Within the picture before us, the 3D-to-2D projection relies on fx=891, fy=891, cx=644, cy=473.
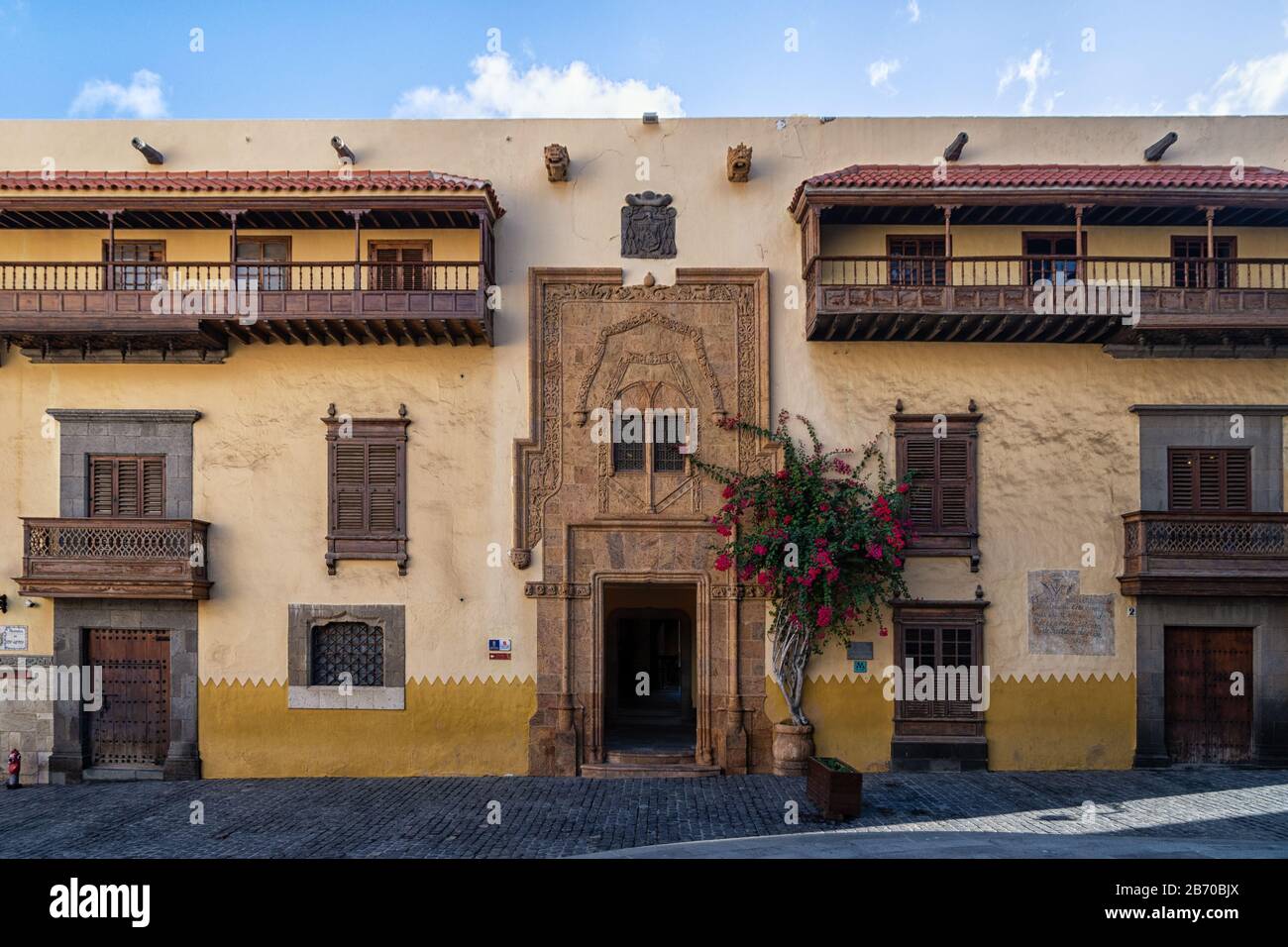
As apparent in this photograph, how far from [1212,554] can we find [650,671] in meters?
12.7

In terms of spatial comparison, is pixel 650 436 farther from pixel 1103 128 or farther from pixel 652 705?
pixel 1103 128

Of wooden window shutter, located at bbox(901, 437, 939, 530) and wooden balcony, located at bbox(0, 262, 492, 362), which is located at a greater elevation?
wooden balcony, located at bbox(0, 262, 492, 362)

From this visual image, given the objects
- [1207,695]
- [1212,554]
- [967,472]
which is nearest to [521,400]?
[967,472]

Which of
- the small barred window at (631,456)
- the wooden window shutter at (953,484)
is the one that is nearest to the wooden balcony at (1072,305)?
the wooden window shutter at (953,484)

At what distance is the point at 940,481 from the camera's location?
52.1 feet

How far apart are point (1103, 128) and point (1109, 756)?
453 inches

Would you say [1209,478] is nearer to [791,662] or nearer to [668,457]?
[791,662]

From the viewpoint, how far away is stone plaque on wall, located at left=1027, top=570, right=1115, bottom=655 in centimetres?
1565

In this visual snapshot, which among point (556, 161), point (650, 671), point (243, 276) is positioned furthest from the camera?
point (650, 671)

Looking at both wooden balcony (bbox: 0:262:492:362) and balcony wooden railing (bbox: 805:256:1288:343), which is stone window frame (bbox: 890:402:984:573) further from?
wooden balcony (bbox: 0:262:492:362)

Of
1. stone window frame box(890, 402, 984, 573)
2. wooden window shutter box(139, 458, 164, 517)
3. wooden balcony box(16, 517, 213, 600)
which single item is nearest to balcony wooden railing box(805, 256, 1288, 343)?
stone window frame box(890, 402, 984, 573)

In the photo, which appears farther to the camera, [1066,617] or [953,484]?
[953,484]

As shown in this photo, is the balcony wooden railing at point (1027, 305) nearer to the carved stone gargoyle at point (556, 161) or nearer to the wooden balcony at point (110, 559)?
the carved stone gargoyle at point (556, 161)

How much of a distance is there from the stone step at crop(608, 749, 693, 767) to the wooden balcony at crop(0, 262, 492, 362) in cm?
771
